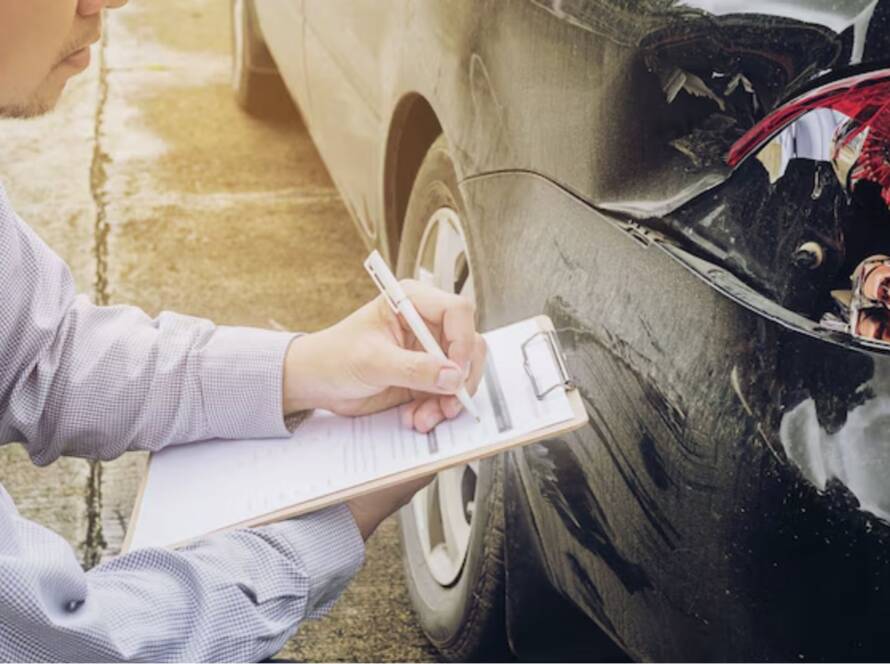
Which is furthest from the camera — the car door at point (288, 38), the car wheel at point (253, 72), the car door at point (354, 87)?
the car wheel at point (253, 72)

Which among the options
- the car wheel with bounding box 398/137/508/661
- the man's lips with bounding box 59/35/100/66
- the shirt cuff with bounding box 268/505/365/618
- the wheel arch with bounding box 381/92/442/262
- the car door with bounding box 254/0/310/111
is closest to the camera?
the man's lips with bounding box 59/35/100/66

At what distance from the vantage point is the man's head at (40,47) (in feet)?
3.52

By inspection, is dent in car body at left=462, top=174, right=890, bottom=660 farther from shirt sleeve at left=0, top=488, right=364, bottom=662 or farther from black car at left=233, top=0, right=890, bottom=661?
shirt sleeve at left=0, top=488, right=364, bottom=662

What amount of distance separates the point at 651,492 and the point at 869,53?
1.73ft

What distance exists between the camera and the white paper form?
1312 millimetres

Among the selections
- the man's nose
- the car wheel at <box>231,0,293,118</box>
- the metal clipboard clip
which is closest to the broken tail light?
the metal clipboard clip

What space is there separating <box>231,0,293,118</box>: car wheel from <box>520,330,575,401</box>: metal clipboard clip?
324 cm

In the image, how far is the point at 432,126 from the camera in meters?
2.17

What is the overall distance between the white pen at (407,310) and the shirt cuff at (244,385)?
0.62 feet

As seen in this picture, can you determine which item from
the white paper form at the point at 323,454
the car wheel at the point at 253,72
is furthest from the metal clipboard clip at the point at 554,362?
the car wheel at the point at 253,72

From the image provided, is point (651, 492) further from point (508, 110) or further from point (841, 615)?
point (508, 110)

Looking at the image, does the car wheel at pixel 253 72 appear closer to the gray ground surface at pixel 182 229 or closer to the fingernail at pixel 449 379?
the gray ground surface at pixel 182 229

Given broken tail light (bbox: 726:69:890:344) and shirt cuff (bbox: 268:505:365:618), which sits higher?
broken tail light (bbox: 726:69:890:344)

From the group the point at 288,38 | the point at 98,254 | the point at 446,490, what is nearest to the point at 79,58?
the point at 446,490
